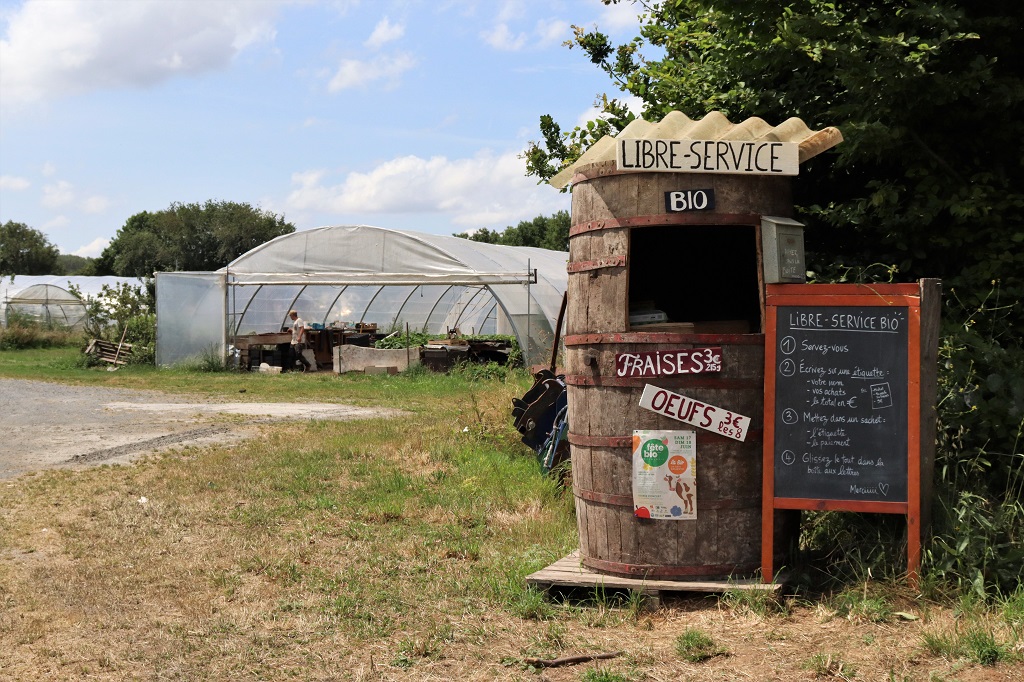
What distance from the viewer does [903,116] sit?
616cm

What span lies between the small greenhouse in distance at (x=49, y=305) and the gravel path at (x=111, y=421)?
2132 centimetres

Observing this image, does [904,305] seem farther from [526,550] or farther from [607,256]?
A: [526,550]

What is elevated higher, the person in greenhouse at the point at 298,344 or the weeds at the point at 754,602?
the person in greenhouse at the point at 298,344

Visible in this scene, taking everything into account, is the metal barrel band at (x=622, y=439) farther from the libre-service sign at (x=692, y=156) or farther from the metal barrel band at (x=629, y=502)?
the libre-service sign at (x=692, y=156)

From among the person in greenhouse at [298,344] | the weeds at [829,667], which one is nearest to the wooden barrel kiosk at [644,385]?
the weeds at [829,667]

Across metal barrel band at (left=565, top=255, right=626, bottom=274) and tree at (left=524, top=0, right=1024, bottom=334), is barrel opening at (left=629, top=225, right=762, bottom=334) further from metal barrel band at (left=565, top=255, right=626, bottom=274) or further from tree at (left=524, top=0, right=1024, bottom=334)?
metal barrel band at (left=565, top=255, right=626, bottom=274)

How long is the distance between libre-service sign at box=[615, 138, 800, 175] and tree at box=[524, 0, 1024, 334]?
100cm

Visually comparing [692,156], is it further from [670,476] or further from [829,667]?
[829,667]

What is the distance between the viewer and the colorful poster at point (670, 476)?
5.32m

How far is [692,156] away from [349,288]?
23536mm

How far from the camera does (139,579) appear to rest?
6371 mm

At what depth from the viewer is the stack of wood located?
1013 inches

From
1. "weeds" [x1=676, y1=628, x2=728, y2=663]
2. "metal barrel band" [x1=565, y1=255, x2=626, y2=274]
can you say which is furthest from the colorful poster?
"metal barrel band" [x1=565, y1=255, x2=626, y2=274]

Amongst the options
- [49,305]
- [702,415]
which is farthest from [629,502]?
[49,305]
